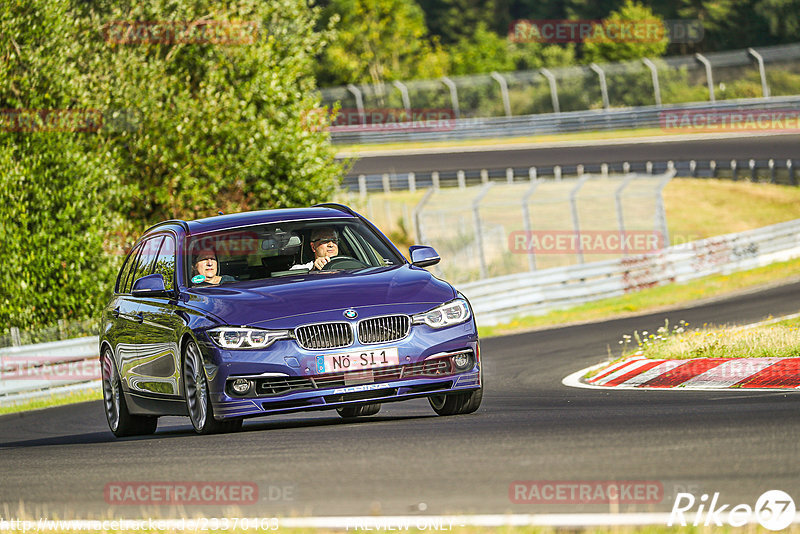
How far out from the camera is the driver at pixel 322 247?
32.8 feet

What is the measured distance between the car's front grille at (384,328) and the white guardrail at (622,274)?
47.0ft

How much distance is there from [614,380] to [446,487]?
6659mm

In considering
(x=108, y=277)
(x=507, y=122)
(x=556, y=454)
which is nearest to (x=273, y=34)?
(x=108, y=277)

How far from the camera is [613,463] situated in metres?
6.45

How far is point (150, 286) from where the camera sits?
977 centimetres

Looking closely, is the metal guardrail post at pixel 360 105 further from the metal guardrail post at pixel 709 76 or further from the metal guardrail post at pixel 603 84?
the metal guardrail post at pixel 709 76

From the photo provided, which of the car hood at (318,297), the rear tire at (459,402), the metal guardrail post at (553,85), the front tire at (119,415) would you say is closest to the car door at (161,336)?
the car hood at (318,297)

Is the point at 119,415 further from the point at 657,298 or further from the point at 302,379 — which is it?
the point at 657,298

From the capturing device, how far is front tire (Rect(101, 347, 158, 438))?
36.2 ft

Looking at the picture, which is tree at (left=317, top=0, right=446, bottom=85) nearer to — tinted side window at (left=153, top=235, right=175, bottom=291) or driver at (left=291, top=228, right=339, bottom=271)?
tinted side window at (left=153, top=235, right=175, bottom=291)

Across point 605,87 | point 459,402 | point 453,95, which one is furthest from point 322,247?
point 453,95

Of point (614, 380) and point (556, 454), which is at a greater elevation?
point (556, 454)

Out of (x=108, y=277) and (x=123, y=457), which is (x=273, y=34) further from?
(x=123, y=457)

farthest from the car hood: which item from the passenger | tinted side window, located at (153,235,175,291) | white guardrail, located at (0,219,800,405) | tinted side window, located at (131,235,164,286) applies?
white guardrail, located at (0,219,800,405)
